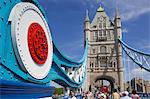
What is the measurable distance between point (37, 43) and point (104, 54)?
124 ft

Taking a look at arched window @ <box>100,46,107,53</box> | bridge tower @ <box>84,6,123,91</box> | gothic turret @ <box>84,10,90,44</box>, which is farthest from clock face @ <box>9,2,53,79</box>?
gothic turret @ <box>84,10,90,44</box>

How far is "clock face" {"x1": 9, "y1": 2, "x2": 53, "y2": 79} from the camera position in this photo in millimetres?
4508

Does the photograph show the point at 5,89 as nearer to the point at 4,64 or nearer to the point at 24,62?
the point at 4,64

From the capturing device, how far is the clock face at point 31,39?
4.51 m

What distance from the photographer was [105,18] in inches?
1831

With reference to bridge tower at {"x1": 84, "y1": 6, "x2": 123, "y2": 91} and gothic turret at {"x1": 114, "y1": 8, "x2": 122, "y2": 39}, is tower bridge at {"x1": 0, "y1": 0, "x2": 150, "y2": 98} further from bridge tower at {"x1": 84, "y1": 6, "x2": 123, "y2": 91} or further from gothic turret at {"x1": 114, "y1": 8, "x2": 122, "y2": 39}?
gothic turret at {"x1": 114, "y1": 8, "x2": 122, "y2": 39}

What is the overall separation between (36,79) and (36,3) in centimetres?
186

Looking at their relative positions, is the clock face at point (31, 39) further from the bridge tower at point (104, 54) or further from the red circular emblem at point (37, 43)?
the bridge tower at point (104, 54)

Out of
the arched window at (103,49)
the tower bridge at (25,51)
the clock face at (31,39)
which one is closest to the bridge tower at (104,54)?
the arched window at (103,49)

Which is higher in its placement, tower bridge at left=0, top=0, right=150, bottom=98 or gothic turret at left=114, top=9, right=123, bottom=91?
gothic turret at left=114, top=9, right=123, bottom=91

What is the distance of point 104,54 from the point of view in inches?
1681

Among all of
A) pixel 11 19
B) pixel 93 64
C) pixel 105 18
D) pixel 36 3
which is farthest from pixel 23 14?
pixel 105 18

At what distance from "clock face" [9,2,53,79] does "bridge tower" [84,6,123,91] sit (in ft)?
115

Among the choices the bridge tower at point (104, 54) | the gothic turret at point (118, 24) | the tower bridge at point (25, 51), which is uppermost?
the gothic turret at point (118, 24)
